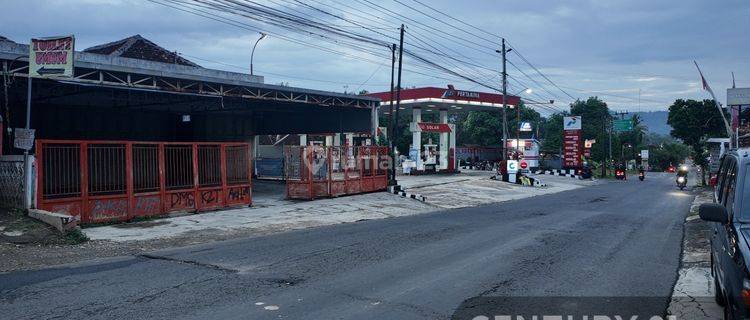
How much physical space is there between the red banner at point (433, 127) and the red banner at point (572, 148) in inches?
447

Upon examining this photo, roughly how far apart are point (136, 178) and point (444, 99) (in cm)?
2553

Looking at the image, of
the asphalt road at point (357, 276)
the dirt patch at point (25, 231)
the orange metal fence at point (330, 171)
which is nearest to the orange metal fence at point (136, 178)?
the dirt patch at point (25, 231)

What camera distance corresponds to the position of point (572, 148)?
44.4 meters

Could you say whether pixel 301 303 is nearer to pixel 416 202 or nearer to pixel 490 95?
pixel 416 202

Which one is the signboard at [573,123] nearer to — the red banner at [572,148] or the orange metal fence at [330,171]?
the red banner at [572,148]

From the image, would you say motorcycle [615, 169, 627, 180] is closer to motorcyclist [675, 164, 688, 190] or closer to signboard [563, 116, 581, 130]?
signboard [563, 116, 581, 130]

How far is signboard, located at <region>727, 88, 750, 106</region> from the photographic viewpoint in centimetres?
2320

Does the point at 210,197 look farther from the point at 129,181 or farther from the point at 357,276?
the point at 357,276

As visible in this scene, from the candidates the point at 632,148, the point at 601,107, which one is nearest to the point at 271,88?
the point at 601,107

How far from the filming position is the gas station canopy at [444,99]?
1470 inches

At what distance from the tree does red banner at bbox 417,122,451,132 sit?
619 inches

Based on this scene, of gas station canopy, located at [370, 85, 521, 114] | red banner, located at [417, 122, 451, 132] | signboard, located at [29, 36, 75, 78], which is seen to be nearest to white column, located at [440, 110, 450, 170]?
red banner, located at [417, 122, 451, 132]

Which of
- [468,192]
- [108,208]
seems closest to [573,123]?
[468,192]

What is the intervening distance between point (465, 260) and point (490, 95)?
3408cm
